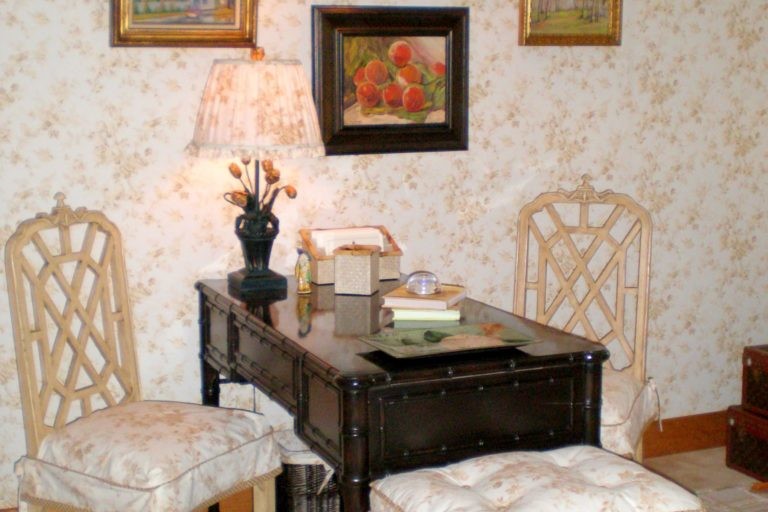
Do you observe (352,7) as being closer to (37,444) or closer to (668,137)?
(668,137)

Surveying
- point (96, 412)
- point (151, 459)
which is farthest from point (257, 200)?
point (151, 459)

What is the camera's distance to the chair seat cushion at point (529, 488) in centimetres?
217

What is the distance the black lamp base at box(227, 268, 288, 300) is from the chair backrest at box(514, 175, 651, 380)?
82 cm

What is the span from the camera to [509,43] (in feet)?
11.7

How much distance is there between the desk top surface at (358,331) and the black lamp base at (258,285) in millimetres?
28

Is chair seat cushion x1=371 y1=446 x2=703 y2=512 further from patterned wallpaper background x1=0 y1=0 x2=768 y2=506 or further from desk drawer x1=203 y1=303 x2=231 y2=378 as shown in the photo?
patterned wallpaper background x1=0 y1=0 x2=768 y2=506

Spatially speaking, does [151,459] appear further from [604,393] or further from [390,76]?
[390,76]

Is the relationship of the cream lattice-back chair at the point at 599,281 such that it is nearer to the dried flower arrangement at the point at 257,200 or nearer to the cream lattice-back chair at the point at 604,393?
the cream lattice-back chair at the point at 604,393

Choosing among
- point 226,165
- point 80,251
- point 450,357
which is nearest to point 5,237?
point 80,251

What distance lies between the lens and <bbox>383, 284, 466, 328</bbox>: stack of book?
2670mm

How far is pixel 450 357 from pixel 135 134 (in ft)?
4.28

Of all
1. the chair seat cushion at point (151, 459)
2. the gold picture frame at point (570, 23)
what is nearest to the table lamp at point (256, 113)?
the chair seat cushion at point (151, 459)

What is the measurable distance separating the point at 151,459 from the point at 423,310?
740mm

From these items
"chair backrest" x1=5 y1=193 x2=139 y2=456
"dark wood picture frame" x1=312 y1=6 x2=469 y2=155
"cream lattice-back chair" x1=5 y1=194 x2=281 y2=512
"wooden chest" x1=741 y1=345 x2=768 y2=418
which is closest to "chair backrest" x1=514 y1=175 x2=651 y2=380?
"dark wood picture frame" x1=312 y1=6 x2=469 y2=155
